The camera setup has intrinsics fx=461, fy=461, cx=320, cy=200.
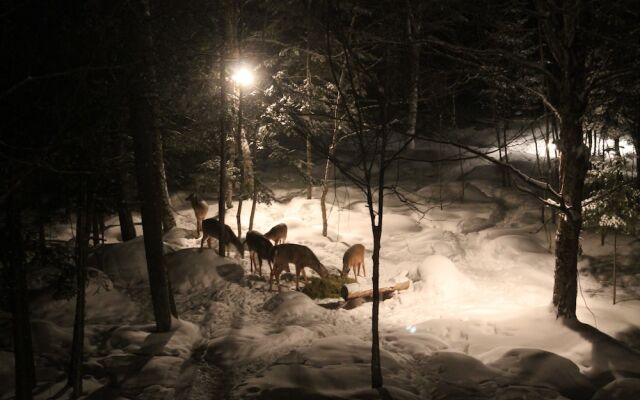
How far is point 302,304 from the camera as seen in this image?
10781 mm

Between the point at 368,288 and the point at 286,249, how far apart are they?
8.16 ft

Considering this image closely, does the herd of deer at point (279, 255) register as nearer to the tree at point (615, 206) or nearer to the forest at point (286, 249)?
the forest at point (286, 249)

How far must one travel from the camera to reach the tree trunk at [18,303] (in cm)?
608

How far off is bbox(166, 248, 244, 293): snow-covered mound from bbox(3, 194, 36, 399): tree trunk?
5.95 metres

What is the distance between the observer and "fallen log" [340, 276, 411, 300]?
1150 centimetres

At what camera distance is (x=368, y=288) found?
12625mm

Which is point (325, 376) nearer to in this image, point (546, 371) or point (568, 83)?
point (546, 371)

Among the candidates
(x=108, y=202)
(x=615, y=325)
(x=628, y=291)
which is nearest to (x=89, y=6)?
(x=108, y=202)

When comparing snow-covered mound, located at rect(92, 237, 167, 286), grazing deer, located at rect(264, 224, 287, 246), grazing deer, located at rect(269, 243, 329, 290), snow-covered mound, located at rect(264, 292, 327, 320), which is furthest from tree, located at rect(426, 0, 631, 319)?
snow-covered mound, located at rect(92, 237, 167, 286)

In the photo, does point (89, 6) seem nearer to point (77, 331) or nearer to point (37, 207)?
point (37, 207)

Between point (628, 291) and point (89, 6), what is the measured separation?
1512 cm

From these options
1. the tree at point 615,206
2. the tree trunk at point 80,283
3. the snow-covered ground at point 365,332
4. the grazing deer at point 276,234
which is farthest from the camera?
the grazing deer at point 276,234

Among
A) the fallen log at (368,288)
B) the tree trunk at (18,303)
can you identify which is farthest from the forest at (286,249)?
the fallen log at (368,288)

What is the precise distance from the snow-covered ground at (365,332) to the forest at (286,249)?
0.05m
